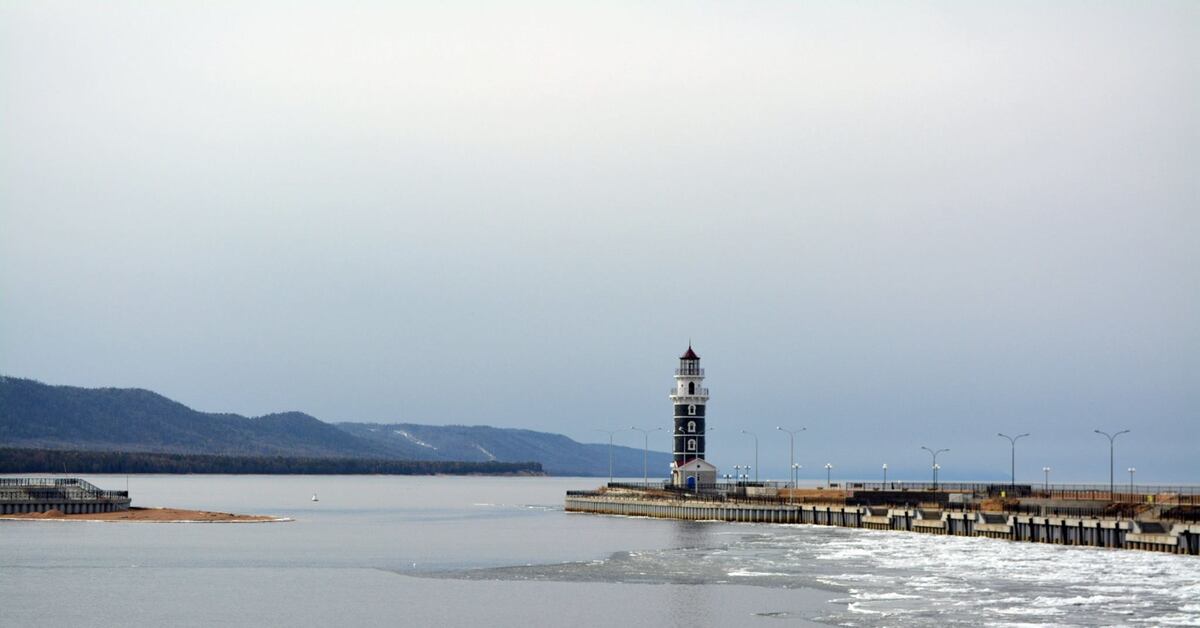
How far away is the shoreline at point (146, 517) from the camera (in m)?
146

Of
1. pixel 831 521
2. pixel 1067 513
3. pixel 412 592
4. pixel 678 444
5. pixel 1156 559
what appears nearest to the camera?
pixel 412 592

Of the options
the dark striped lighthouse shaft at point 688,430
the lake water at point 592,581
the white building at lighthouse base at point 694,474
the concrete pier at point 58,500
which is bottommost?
the lake water at point 592,581

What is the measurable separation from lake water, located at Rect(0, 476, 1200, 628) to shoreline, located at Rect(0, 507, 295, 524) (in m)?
21.3

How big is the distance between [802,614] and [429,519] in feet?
365

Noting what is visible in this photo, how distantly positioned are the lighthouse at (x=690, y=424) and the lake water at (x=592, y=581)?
105 ft

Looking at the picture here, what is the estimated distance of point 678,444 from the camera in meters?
159

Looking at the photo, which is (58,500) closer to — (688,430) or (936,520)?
(688,430)

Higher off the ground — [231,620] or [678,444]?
[678,444]

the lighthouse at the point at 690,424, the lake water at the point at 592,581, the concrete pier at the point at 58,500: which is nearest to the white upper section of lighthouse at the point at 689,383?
the lighthouse at the point at 690,424

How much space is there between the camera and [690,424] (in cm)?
15738

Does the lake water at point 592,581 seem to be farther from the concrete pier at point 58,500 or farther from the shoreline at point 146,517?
the concrete pier at point 58,500

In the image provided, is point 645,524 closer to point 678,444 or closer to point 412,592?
point 678,444

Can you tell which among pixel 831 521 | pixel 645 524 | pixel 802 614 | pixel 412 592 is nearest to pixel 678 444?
pixel 645 524

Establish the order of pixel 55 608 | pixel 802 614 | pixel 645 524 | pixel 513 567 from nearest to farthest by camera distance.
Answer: pixel 802 614
pixel 55 608
pixel 513 567
pixel 645 524
